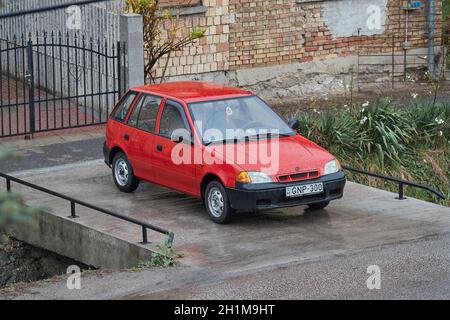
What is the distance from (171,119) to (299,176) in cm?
187

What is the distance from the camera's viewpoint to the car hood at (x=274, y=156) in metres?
11.8

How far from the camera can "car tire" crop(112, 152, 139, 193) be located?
44.1 ft

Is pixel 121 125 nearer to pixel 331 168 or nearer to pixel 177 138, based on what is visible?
pixel 177 138

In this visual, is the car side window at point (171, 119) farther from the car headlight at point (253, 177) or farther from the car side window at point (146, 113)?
the car headlight at point (253, 177)

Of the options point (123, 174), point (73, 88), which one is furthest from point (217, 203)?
point (73, 88)

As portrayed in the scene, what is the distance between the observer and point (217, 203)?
12055 mm

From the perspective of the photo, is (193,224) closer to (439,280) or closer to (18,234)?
(18,234)

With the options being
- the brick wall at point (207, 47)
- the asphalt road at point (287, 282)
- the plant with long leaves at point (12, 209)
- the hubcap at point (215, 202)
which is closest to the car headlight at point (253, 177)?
the hubcap at point (215, 202)

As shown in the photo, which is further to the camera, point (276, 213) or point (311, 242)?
point (276, 213)

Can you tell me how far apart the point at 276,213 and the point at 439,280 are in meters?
3.08

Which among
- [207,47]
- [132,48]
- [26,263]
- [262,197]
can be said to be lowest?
[26,263]

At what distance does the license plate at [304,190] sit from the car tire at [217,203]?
69cm

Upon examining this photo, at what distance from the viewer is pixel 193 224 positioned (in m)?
12.1
